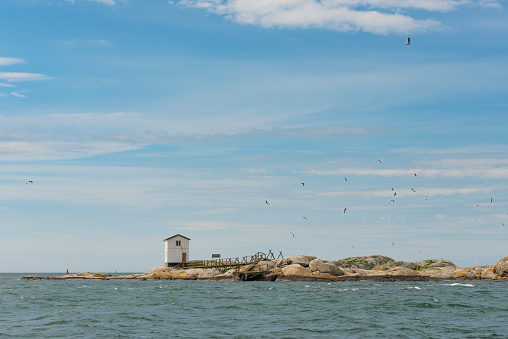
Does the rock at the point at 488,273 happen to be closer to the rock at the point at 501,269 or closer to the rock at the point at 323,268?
the rock at the point at 501,269

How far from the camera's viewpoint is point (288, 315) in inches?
1314

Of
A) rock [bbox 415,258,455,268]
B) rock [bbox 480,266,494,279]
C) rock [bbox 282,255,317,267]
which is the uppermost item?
rock [bbox 282,255,317,267]

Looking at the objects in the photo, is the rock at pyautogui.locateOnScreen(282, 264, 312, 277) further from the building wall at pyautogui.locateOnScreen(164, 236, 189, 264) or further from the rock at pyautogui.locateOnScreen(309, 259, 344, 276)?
the building wall at pyautogui.locateOnScreen(164, 236, 189, 264)

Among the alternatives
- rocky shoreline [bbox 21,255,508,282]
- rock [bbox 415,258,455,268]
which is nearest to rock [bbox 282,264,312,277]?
rocky shoreline [bbox 21,255,508,282]

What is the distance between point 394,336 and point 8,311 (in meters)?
26.6

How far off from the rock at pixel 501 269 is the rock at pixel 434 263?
1594 cm

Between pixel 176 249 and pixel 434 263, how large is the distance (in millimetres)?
44722

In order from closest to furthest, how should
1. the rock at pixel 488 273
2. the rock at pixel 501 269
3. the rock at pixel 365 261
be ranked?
the rock at pixel 501 269
the rock at pixel 488 273
the rock at pixel 365 261

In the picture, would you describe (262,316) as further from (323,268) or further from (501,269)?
(501,269)

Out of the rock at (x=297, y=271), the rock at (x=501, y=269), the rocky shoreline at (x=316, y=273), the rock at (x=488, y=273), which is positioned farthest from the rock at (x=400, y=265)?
the rock at (x=297, y=271)

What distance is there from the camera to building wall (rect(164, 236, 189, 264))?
88.2 m

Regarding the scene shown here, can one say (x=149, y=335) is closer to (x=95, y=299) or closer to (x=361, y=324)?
(x=361, y=324)

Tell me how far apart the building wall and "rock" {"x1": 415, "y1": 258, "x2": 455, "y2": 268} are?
4070cm

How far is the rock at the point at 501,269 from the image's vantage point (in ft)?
240
